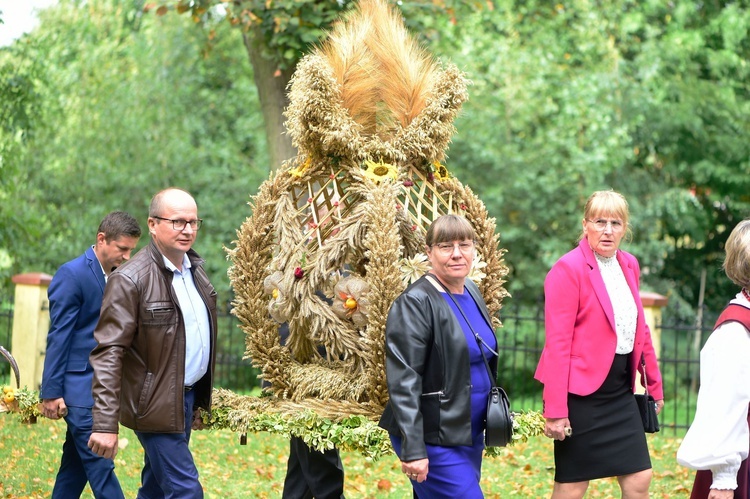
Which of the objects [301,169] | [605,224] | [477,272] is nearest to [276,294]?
[301,169]

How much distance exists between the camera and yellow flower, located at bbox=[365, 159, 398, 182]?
4465mm

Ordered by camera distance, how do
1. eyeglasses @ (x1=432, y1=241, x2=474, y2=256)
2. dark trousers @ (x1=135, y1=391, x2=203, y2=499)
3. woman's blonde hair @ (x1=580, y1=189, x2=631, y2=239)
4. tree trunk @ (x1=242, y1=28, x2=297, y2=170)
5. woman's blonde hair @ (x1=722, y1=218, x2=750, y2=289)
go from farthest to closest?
tree trunk @ (x1=242, y1=28, x2=297, y2=170), woman's blonde hair @ (x1=580, y1=189, x2=631, y2=239), dark trousers @ (x1=135, y1=391, x2=203, y2=499), eyeglasses @ (x1=432, y1=241, x2=474, y2=256), woman's blonde hair @ (x1=722, y1=218, x2=750, y2=289)

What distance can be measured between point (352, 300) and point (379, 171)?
2.17 ft

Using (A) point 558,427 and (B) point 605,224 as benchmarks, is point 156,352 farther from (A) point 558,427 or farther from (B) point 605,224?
(B) point 605,224

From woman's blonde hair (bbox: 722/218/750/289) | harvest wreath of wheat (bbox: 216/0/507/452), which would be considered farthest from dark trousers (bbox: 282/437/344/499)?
woman's blonde hair (bbox: 722/218/750/289)

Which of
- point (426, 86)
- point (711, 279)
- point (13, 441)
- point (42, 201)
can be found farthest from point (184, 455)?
point (711, 279)

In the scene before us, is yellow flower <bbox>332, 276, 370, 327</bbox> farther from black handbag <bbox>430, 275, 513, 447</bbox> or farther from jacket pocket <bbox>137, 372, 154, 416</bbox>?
jacket pocket <bbox>137, 372, 154, 416</bbox>

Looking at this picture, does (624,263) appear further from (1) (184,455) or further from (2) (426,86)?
(1) (184,455)

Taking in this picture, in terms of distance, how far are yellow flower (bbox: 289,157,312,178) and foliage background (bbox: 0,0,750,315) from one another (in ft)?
23.8

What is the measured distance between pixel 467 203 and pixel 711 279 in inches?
468

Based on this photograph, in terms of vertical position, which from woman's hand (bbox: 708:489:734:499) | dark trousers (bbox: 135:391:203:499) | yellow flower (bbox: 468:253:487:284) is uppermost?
yellow flower (bbox: 468:253:487:284)

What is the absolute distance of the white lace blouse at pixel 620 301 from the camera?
418 cm

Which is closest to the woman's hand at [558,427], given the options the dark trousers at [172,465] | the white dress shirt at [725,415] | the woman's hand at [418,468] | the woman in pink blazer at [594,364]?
the woman in pink blazer at [594,364]

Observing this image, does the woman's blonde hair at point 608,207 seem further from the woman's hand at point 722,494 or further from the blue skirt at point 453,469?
the woman's hand at point 722,494
